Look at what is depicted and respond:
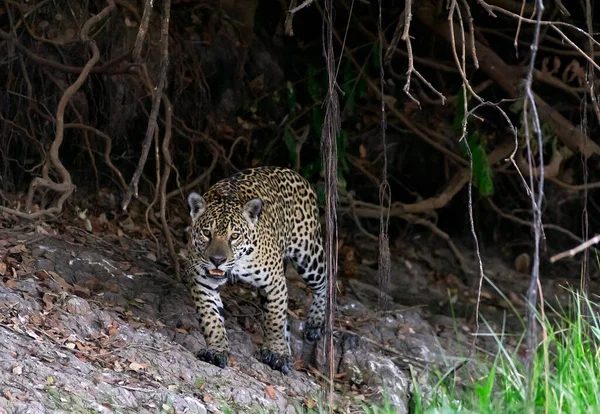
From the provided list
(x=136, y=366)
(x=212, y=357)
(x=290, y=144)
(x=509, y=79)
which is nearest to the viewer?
(x=136, y=366)

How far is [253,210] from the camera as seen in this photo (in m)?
7.11

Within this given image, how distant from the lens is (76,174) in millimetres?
9117

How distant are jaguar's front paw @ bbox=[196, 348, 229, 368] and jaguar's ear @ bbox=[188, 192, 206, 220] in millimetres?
920

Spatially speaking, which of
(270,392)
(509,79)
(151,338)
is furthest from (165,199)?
(509,79)

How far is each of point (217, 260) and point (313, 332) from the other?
1.53 meters

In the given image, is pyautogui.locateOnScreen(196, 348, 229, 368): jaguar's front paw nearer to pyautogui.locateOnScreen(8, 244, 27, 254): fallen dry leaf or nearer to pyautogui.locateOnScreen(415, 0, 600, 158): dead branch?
pyautogui.locateOnScreen(8, 244, 27, 254): fallen dry leaf

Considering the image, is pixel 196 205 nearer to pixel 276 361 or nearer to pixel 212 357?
pixel 212 357

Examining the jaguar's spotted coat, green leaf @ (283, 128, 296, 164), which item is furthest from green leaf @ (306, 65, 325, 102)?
the jaguar's spotted coat

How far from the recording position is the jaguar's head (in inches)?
269

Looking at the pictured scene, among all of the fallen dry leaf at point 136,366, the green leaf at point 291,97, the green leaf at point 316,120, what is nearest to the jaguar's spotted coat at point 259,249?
the fallen dry leaf at point 136,366

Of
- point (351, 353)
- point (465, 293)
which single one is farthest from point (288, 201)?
point (465, 293)

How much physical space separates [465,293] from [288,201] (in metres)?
3.16

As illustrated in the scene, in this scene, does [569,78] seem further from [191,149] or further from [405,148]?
[191,149]

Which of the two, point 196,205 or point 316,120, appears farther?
point 316,120
